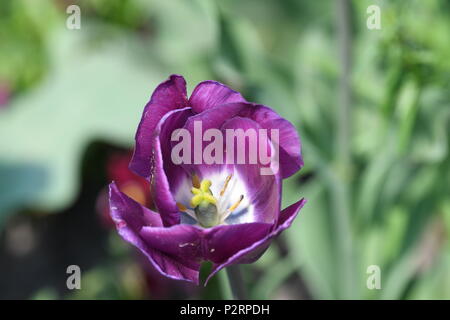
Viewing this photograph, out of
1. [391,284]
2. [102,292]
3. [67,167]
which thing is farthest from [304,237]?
[67,167]

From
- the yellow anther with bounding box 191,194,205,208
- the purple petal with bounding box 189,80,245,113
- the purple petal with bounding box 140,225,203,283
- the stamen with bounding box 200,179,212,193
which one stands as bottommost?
the purple petal with bounding box 140,225,203,283

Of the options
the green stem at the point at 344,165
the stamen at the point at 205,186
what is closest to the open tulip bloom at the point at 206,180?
the stamen at the point at 205,186

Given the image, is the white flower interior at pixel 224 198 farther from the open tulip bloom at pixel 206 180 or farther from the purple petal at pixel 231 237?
the purple petal at pixel 231 237

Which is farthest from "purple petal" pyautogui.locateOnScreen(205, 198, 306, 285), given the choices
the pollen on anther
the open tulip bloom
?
the pollen on anther

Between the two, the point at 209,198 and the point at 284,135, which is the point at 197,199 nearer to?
the point at 209,198

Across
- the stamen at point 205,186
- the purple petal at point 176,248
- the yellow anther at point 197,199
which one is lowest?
the purple petal at point 176,248

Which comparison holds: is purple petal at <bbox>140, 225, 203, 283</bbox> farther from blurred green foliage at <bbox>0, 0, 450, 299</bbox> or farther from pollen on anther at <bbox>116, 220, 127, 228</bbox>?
blurred green foliage at <bbox>0, 0, 450, 299</bbox>
